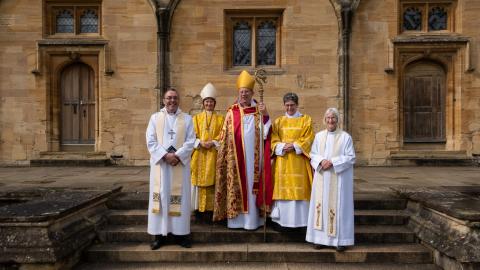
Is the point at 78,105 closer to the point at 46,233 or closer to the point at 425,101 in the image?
the point at 46,233

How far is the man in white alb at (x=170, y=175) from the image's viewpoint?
14.5 feet

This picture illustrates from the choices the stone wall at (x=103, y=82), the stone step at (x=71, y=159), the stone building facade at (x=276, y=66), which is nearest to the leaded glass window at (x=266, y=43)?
the stone building facade at (x=276, y=66)

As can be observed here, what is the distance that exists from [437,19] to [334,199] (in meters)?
8.44

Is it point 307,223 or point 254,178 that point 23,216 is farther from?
point 307,223

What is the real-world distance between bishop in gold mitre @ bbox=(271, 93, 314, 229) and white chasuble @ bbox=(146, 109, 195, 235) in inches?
43.5

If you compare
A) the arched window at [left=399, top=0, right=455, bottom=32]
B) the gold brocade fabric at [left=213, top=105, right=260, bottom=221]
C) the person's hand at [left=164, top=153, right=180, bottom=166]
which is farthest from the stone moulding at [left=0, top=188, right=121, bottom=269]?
the arched window at [left=399, top=0, right=455, bottom=32]

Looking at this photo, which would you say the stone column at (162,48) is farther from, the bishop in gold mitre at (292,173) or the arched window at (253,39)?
the bishop in gold mitre at (292,173)

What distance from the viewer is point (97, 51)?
10133mm

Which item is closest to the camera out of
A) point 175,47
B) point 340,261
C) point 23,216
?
point 23,216

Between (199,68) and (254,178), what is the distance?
19.4 feet

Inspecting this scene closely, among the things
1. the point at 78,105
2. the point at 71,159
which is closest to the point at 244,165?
the point at 71,159

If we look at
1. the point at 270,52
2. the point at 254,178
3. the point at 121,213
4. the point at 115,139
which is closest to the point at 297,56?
the point at 270,52

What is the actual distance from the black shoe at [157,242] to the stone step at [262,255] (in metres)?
0.05

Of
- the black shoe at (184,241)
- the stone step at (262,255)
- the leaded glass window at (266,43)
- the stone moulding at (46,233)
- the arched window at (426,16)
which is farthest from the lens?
the leaded glass window at (266,43)
